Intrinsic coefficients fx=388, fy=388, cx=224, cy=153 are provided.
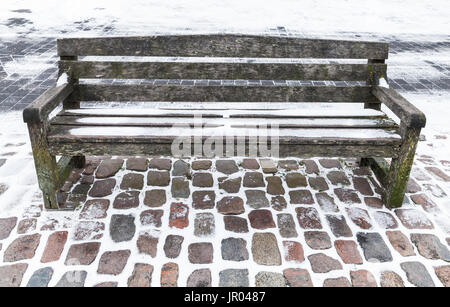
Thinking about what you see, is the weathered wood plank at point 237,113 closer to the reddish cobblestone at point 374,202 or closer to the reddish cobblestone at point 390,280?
the reddish cobblestone at point 374,202

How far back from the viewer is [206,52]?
3.25 meters

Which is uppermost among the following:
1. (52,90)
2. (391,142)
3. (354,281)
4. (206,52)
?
(206,52)

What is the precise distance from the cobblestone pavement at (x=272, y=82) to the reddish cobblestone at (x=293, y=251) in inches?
137

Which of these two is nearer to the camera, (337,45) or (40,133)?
(40,133)

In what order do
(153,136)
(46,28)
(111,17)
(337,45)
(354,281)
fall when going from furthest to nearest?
(111,17) → (46,28) → (337,45) → (153,136) → (354,281)

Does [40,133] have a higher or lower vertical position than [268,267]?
higher

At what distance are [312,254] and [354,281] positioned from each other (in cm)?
31

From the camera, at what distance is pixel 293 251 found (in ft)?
8.64

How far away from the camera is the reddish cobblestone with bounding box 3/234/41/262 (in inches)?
99.8

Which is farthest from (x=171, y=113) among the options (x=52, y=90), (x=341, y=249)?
(x=341, y=249)

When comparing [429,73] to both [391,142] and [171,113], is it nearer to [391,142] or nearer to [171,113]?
[391,142]

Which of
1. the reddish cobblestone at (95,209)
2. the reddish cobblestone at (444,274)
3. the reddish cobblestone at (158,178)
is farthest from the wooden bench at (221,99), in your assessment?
the reddish cobblestone at (444,274)

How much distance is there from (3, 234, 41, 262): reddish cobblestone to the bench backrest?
126cm

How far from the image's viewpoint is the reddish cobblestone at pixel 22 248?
2535 millimetres
